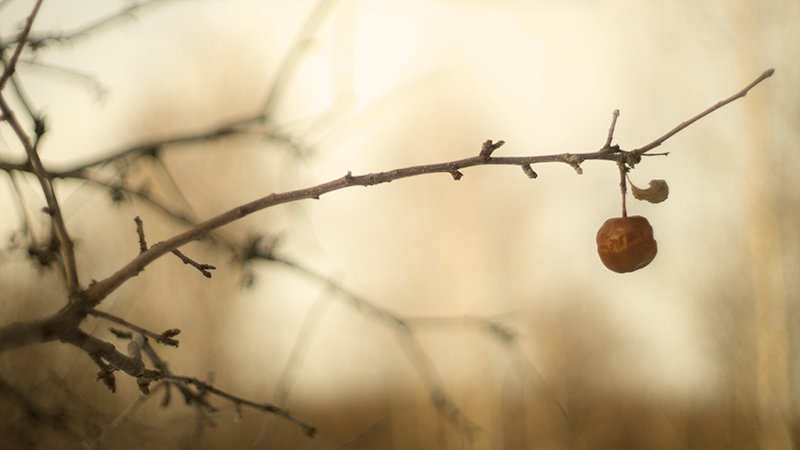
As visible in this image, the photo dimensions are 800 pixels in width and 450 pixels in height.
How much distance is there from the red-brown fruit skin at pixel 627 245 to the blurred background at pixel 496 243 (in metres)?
0.61

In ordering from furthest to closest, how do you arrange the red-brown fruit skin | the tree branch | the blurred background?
the blurred background → the red-brown fruit skin → the tree branch

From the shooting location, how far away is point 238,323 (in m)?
1.44

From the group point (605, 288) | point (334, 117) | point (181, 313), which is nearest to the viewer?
point (334, 117)

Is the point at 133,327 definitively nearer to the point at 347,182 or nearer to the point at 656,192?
the point at 347,182

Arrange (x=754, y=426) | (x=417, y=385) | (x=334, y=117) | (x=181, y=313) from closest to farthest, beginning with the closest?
1. (x=334, y=117)
2. (x=754, y=426)
3. (x=417, y=385)
4. (x=181, y=313)

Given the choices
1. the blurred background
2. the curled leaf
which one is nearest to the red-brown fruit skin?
the curled leaf

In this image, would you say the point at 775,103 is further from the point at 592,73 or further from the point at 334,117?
the point at 334,117

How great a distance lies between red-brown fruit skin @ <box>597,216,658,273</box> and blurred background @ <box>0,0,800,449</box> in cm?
61

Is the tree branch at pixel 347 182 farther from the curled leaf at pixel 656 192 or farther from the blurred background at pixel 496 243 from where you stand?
the blurred background at pixel 496 243

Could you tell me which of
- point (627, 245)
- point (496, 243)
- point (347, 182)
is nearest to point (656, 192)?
point (627, 245)

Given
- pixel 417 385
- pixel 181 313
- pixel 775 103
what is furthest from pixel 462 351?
pixel 775 103

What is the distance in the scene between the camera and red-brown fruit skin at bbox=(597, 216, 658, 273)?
469 mm

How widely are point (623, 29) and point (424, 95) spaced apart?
16.8 inches

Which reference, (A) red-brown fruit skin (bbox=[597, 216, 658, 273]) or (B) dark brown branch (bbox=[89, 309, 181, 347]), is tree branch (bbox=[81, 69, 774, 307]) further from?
(A) red-brown fruit skin (bbox=[597, 216, 658, 273])
